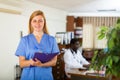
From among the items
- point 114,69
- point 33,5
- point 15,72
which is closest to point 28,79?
point 114,69

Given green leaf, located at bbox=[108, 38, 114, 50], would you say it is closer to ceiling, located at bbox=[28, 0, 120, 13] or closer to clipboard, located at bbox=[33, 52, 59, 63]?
clipboard, located at bbox=[33, 52, 59, 63]

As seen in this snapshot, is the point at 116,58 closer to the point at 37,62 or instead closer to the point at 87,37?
the point at 37,62

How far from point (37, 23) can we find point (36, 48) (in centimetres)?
27

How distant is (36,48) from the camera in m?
2.41

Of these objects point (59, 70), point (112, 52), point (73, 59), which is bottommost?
point (59, 70)

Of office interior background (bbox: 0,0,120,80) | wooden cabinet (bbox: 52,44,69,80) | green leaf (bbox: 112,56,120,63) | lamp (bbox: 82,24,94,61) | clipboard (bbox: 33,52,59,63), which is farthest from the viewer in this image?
lamp (bbox: 82,24,94,61)

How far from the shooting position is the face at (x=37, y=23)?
2.34m

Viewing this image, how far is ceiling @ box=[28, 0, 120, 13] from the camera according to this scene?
542cm

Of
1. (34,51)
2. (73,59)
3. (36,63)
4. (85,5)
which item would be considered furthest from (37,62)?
(85,5)

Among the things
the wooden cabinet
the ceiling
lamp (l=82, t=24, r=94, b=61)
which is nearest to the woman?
the ceiling

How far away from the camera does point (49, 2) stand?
5141mm

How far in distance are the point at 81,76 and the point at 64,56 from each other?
5.42 feet

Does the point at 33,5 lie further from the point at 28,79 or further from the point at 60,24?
the point at 28,79

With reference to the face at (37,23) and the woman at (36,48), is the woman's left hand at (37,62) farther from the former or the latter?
the face at (37,23)
